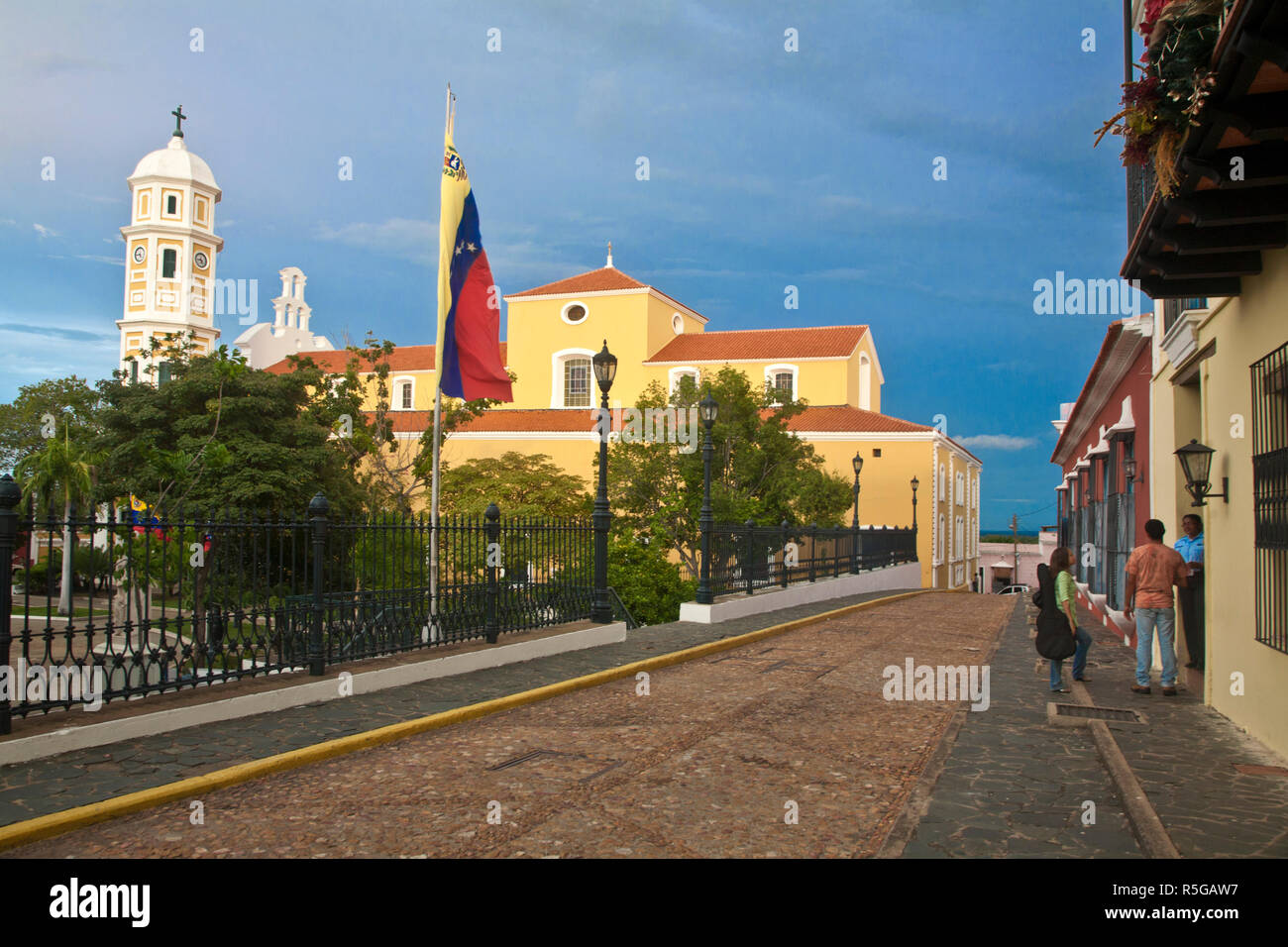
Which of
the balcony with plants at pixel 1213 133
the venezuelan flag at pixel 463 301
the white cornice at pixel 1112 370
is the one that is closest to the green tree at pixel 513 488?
the white cornice at pixel 1112 370

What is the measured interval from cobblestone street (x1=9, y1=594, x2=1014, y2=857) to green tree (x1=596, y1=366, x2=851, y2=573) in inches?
897

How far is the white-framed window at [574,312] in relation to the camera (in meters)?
47.4

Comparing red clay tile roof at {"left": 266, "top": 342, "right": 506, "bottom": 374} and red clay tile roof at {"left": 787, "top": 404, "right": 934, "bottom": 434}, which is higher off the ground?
red clay tile roof at {"left": 266, "top": 342, "right": 506, "bottom": 374}

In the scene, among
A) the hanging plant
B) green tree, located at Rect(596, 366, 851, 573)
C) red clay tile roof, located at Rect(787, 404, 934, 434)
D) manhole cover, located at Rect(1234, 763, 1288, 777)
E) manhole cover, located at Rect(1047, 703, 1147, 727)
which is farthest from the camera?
red clay tile roof, located at Rect(787, 404, 934, 434)

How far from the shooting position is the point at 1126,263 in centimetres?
831

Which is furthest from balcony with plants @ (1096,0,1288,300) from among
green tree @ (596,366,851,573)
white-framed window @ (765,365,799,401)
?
white-framed window @ (765,365,799,401)

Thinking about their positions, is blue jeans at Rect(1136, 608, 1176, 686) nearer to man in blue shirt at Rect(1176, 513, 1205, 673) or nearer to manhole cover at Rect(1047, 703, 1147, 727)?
man in blue shirt at Rect(1176, 513, 1205, 673)

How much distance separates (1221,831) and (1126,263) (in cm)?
516

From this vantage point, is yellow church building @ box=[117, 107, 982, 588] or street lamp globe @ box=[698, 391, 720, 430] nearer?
street lamp globe @ box=[698, 391, 720, 430]

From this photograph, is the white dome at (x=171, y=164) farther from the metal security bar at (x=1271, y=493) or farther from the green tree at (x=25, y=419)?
the metal security bar at (x=1271, y=493)

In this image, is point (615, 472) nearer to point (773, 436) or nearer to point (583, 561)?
point (773, 436)

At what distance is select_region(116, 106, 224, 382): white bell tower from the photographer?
177 ft

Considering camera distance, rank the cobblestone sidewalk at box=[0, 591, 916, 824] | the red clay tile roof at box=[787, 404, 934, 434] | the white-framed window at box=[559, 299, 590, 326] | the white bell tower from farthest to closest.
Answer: the white bell tower, the white-framed window at box=[559, 299, 590, 326], the red clay tile roof at box=[787, 404, 934, 434], the cobblestone sidewalk at box=[0, 591, 916, 824]
